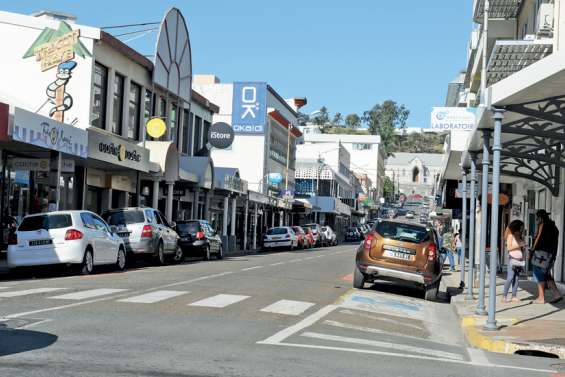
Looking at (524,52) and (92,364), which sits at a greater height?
(524,52)

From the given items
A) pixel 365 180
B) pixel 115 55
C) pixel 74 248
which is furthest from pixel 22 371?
pixel 365 180

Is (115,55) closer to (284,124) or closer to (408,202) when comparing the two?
(284,124)

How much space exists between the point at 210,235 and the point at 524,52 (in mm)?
13352

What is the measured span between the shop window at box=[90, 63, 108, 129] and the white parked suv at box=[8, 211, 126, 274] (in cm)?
1219

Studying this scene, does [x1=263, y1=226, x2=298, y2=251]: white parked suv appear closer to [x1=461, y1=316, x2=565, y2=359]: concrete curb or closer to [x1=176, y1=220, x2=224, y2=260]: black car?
[x1=176, y1=220, x2=224, y2=260]: black car

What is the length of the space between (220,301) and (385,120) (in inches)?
6838

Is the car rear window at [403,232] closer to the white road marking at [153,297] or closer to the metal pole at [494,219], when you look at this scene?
the white road marking at [153,297]

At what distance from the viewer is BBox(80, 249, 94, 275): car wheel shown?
20.4 m

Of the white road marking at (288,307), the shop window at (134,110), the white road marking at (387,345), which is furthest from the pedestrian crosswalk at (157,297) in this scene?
the shop window at (134,110)

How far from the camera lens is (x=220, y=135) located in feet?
154

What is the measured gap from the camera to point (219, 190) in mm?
45156

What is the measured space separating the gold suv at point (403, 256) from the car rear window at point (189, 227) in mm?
12822

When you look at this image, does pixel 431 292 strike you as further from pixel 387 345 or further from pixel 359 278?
pixel 387 345

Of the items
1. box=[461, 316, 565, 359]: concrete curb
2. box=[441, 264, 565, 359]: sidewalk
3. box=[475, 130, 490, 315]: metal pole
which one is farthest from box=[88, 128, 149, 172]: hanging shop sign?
box=[461, 316, 565, 359]: concrete curb
